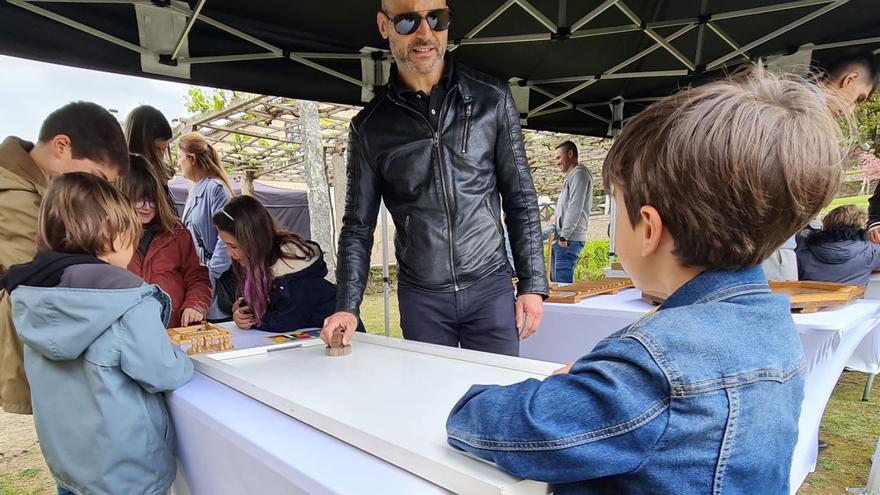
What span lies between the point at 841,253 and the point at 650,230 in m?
3.23

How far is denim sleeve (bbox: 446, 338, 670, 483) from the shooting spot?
18.4 inches

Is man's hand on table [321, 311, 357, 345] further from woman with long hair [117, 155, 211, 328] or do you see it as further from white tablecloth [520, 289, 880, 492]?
white tablecloth [520, 289, 880, 492]

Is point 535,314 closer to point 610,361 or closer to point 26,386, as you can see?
point 610,361

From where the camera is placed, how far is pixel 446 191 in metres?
1.48

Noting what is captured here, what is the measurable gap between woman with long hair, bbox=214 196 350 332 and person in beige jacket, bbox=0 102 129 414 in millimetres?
543

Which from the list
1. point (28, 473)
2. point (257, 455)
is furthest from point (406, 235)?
point (28, 473)

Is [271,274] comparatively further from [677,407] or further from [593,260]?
[593,260]

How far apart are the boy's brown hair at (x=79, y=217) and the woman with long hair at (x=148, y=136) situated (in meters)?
0.95

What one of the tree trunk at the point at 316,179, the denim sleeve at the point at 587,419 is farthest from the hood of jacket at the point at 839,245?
the tree trunk at the point at 316,179

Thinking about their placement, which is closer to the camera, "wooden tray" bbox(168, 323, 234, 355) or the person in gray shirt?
"wooden tray" bbox(168, 323, 234, 355)

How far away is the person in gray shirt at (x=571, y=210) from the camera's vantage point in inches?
165

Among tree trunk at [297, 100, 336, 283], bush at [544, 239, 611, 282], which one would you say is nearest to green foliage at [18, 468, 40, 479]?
tree trunk at [297, 100, 336, 283]

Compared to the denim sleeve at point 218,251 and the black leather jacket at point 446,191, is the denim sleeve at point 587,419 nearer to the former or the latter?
the black leather jacket at point 446,191

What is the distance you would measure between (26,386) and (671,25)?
342 centimetres
